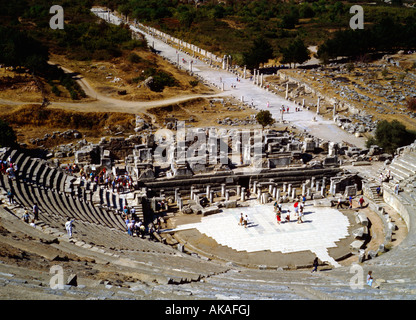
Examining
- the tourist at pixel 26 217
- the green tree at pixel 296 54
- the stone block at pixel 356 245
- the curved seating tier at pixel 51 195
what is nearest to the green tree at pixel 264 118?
the stone block at pixel 356 245

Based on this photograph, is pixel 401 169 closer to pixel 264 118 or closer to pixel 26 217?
pixel 264 118

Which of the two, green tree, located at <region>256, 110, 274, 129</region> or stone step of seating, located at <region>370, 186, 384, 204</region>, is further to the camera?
green tree, located at <region>256, 110, 274, 129</region>

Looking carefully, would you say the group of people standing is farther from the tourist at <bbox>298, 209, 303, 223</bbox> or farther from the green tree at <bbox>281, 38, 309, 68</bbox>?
the green tree at <bbox>281, 38, 309, 68</bbox>

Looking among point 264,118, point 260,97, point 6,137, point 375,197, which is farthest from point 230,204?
point 260,97

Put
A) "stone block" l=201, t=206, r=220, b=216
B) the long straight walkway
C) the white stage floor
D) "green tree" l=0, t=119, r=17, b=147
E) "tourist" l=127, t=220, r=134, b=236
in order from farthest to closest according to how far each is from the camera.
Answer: the long straight walkway → "green tree" l=0, t=119, r=17, b=147 → "stone block" l=201, t=206, r=220, b=216 → the white stage floor → "tourist" l=127, t=220, r=134, b=236

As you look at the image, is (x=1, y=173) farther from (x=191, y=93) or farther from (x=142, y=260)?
(x=191, y=93)

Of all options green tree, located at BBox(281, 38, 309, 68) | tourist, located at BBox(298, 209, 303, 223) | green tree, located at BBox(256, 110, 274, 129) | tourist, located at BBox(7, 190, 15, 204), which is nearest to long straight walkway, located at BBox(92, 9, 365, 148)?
green tree, located at BBox(256, 110, 274, 129)

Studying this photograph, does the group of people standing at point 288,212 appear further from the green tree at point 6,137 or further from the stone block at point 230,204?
the green tree at point 6,137

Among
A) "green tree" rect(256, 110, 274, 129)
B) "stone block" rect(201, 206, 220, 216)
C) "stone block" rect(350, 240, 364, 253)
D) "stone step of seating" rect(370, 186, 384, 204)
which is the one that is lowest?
"stone block" rect(350, 240, 364, 253)
